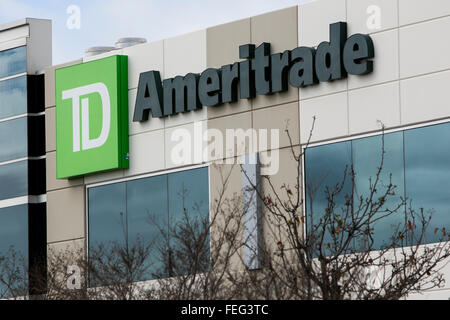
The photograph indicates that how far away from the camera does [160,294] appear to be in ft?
93.5

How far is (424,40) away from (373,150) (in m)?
3.33

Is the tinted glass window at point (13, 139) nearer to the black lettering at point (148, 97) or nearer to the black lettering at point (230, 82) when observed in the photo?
the black lettering at point (148, 97)

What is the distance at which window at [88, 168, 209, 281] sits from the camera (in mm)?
38094

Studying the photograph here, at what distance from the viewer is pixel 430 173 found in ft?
104

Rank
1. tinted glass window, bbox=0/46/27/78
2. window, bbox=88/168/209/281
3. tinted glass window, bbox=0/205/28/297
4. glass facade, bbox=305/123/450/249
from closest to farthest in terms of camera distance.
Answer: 1. glass facade, bbox=305/123/450/249
2. window, bbox=88/168/209/281
3. tinted glass window, bbox=0/205/28/297
4. tinted glass window, bbox=0/46/27/78

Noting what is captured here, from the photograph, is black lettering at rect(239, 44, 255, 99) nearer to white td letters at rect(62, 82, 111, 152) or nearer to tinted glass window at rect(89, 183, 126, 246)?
white td letters at rect(62, 82, 111, 152)

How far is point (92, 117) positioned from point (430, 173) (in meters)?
13.5

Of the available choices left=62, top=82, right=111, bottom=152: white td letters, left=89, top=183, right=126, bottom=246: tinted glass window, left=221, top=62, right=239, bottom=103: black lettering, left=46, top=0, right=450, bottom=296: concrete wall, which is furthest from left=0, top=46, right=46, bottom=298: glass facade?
left=221, top=62, right=239, bottom=103: black lettering

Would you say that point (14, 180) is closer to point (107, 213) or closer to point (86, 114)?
point (86, 114)

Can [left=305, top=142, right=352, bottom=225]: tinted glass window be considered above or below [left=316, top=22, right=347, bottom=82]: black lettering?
below

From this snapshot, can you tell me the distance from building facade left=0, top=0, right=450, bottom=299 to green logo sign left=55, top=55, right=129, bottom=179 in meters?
0.05

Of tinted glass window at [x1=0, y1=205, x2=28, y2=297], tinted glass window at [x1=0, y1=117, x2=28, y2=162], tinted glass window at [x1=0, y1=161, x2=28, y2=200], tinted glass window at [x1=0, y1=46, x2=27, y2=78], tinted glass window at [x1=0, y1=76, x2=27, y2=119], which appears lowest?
tinted glass window at [x1=0, y1=205, x2=28, y2=297]

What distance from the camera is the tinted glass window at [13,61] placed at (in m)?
44.2
